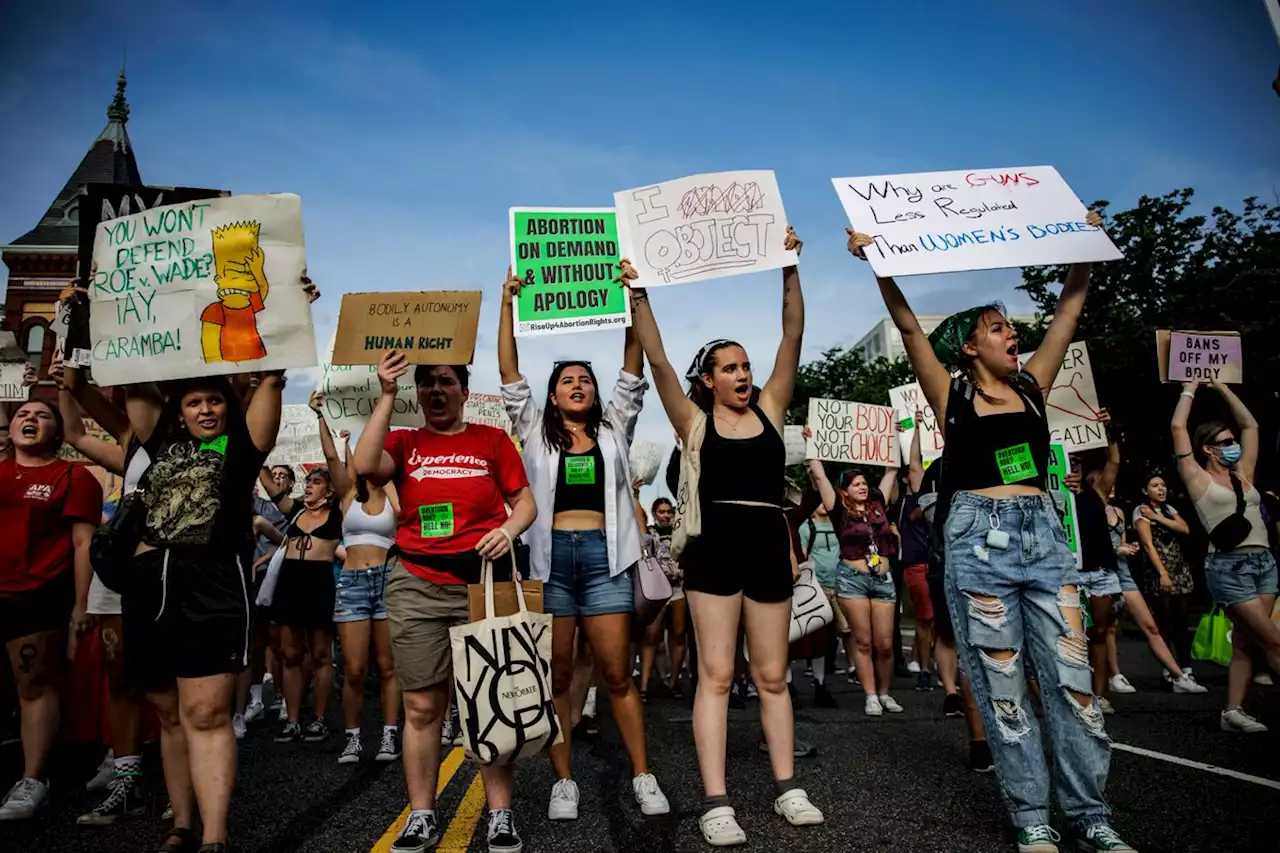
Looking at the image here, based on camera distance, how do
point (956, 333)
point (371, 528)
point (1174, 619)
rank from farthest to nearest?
1. point (1174, 619)
2. point (371, 528)
3. point (956, 333)

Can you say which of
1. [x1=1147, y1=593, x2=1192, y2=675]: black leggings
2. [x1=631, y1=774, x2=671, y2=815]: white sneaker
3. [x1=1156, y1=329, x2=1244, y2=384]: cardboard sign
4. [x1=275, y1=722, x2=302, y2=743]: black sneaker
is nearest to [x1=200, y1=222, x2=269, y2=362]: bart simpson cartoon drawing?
[x1=631, y1=774, x2=671, y2=815]: white sneaker

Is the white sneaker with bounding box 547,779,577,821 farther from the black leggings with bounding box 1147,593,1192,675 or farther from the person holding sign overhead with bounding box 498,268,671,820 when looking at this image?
the black leggings with bounding box 1147,593,1192,675

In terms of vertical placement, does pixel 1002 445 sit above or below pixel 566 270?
below

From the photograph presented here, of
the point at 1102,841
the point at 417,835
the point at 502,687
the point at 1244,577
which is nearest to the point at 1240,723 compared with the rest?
the point at 1244,577

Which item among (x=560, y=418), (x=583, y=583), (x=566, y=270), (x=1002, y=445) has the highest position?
(x=566, y=270)

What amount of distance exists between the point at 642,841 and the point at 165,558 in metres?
2.35

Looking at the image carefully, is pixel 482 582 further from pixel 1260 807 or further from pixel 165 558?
pixel 1260 807

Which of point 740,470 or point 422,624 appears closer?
point 422,624

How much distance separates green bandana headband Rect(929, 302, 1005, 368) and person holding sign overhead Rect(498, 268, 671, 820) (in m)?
1.60

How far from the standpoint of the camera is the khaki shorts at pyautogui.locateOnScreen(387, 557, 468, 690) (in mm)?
3844

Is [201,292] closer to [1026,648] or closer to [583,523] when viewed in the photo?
[583,523]

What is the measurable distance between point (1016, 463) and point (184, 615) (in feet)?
11.6

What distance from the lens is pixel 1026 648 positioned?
12.1 feet

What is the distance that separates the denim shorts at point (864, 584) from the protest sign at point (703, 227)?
4244 mm
